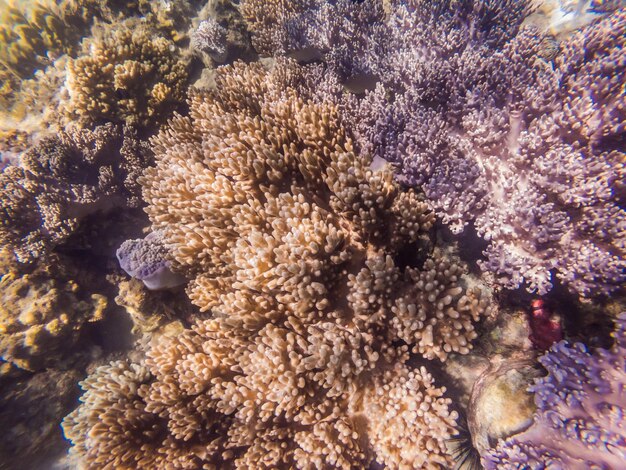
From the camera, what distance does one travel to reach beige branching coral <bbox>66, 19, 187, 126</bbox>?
4906mm

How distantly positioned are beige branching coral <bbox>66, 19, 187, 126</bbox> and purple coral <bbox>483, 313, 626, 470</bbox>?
588 centimetres

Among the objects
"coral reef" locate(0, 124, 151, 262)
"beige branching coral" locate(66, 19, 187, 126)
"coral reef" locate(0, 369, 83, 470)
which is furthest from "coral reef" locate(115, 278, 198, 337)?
"beige branching coral" locate(66, 19, 187, 126)

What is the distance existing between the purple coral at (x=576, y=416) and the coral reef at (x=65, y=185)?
17.9ft

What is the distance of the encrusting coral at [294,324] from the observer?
8.20 feet

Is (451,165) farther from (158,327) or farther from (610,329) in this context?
(158,327)

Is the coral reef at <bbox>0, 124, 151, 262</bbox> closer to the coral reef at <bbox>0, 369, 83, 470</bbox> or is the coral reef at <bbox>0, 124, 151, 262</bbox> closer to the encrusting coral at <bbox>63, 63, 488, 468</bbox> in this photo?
the coral reef at <bbox>0, 369, 83, 470</bbox>

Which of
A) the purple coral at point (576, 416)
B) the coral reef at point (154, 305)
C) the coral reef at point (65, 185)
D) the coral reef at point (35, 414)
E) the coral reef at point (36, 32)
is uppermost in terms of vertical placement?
→ the coral reef at point (36, 32)

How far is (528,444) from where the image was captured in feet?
7.38

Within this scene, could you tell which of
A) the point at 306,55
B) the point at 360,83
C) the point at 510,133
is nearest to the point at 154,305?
the point at 360,83

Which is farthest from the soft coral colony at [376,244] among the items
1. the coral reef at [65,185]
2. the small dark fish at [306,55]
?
the coral reef at [65,185]

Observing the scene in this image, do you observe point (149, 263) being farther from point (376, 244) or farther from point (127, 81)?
point (127, 81)

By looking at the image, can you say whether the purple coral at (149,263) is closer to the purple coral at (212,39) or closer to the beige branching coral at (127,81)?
the beige branching coral at (127,81)

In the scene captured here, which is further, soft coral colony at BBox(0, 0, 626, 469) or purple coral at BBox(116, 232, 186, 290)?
purple coral at BBox(116, 232, 186, 290)

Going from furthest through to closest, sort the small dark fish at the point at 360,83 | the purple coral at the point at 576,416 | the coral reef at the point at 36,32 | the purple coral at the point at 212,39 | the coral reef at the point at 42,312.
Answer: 1. the coral reef at the point at 36,32
2. the purple coral at the point at 212,39
3. the coral reef at the point at 42,312
4. the small dark fish at the point at 360,83
5. the purple coral at the point at 576,416
